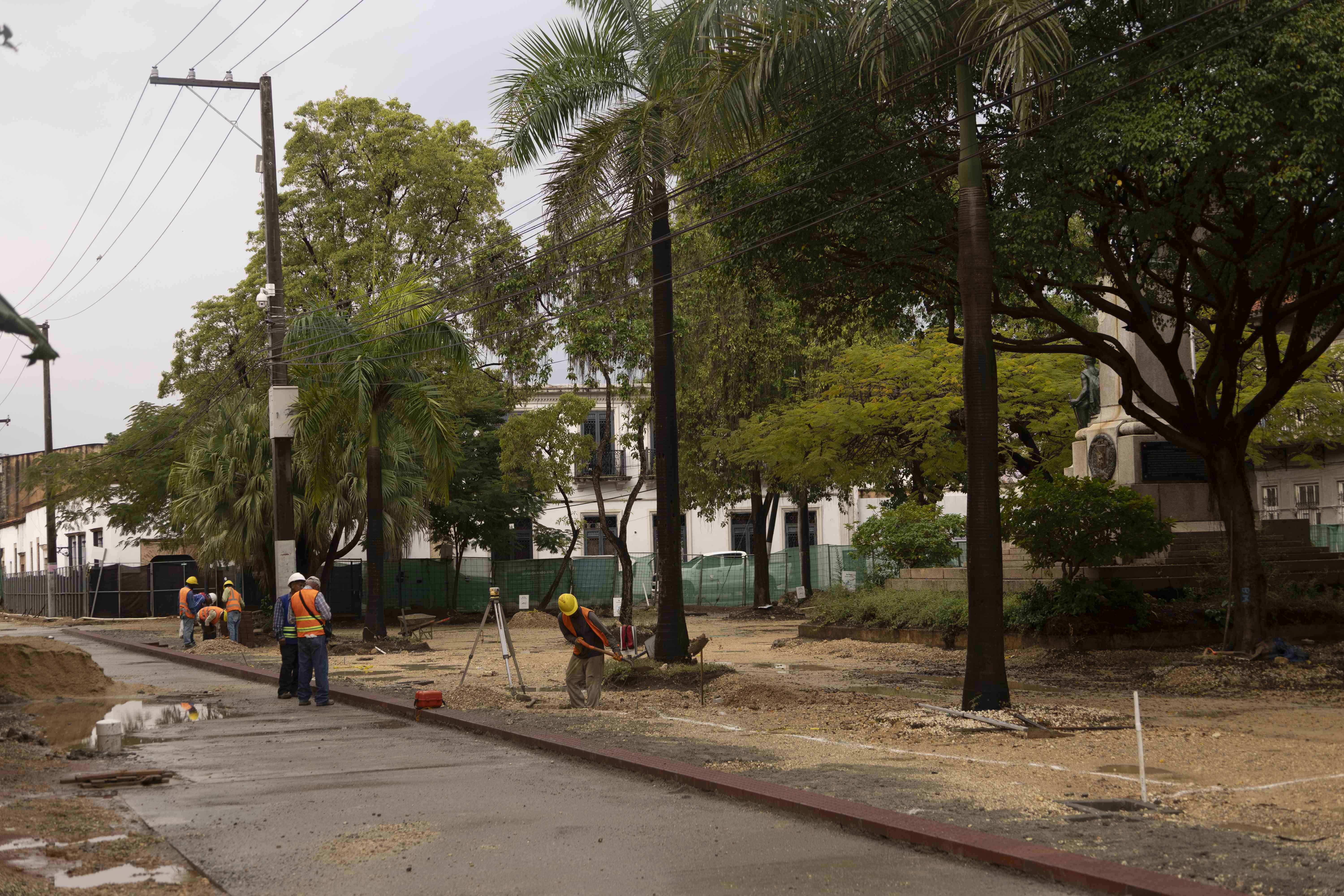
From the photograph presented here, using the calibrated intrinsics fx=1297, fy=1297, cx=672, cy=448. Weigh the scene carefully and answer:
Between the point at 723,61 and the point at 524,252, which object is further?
the point at 524,252

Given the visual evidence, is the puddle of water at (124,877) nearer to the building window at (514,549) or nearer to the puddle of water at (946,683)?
the puddle of water at (946,683)

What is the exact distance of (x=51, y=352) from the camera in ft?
19.0

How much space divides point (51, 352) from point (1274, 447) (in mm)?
32403

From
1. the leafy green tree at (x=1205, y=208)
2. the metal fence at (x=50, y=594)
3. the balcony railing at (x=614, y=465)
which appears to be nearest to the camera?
the leafy green tree at (x=1205, y=208)

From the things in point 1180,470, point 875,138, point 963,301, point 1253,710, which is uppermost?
point 875,138

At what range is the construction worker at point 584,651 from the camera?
15.3m

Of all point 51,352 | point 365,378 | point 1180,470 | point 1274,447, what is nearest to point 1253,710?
point 1180,470

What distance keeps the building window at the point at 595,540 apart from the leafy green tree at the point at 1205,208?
38.4 m

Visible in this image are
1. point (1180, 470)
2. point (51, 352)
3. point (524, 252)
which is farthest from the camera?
point (524, 252)

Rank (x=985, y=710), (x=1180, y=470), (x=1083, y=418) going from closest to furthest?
(x=985, y=710), (x=1180, y=470), (x=1083, y=418)

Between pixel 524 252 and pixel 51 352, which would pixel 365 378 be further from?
pixel 51 352

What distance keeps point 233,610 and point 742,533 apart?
3147cm

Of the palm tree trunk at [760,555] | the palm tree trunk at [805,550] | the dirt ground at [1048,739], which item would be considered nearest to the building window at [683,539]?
the palm tree trunk at [805,550]

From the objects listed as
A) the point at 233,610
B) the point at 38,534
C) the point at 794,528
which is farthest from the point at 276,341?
the point at 38,534
